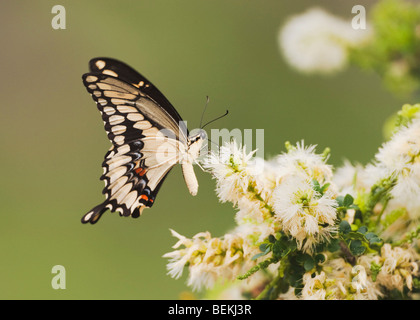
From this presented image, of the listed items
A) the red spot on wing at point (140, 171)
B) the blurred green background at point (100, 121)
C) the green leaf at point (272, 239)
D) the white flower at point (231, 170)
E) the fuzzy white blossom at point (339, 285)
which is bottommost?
the fuzzy white blossom at point (339, 285)

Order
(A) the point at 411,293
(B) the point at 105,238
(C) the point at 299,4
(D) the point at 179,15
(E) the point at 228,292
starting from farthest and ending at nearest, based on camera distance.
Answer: (D) the point at 179,15 < (C) the point at 299,4 < (B) the point at 105,238 < (E) the point at 228,292 < (A) the point at 411,293

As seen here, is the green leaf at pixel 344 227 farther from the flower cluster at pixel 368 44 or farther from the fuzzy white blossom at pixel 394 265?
the flower cluster at pixel 368 44

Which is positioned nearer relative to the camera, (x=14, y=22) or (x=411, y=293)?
(x=411, y=293)

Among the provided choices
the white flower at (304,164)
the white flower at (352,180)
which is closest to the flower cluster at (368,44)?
the white flower at (352,180)

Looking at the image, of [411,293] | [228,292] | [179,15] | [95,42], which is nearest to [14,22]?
[95,42]

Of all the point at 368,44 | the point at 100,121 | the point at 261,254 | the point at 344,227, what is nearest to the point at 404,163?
the point at 344,227

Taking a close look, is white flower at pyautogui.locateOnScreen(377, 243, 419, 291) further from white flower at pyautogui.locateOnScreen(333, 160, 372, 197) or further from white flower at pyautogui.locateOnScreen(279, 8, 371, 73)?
white flower at pyautogui.locateOnScreen(279, 8, 371, 73)

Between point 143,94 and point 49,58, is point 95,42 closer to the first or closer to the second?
point 49,58
